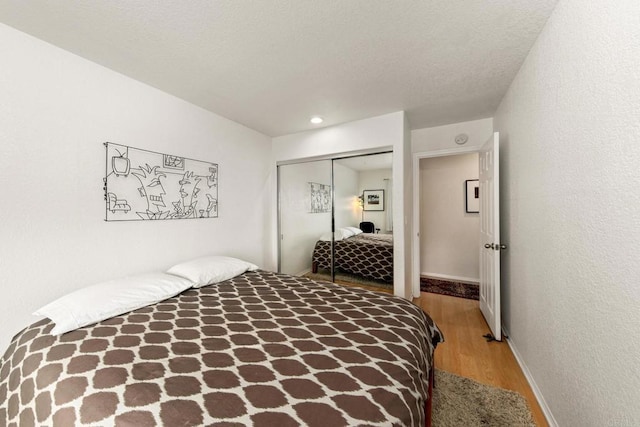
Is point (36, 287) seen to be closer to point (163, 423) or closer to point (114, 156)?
point (114, 156)

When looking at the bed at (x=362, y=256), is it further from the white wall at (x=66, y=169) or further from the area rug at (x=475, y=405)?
the white wall at (x=66, y=169)

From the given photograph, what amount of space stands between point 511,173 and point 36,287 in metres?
3.84

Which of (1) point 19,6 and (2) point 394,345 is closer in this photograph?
(2) point 394,345

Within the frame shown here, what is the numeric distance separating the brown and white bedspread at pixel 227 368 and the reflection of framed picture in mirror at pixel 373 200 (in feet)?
5.26

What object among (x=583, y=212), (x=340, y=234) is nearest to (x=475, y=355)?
(x=583, y=212)

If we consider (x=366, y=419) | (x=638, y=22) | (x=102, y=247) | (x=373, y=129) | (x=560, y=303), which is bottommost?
(x=366, y=419)

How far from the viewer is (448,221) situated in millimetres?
4609

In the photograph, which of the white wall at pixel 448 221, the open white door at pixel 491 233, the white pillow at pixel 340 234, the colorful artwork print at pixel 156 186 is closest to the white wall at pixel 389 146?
the white pillow at pixel 340 234

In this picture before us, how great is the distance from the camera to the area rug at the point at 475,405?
1.52 metres

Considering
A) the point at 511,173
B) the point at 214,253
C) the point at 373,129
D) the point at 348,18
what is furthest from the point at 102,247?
the point at 511,173

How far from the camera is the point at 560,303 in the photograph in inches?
55.7

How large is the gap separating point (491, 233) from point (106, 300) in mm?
3289

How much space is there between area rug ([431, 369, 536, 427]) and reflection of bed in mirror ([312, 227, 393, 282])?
1.33 meters

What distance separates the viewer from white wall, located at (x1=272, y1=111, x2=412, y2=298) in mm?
2830
